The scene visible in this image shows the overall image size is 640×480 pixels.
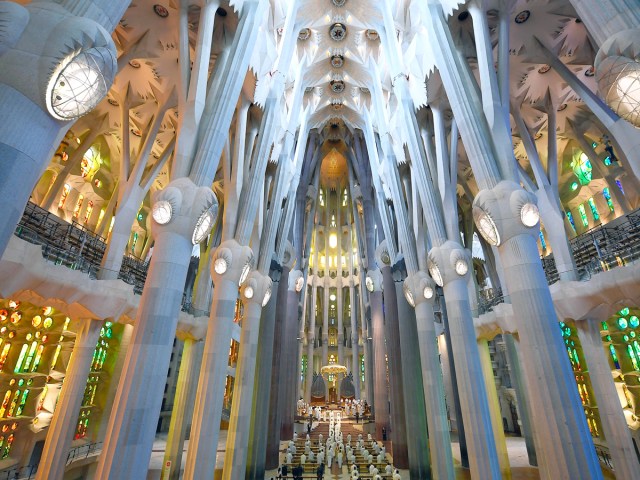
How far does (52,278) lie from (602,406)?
17780 mm

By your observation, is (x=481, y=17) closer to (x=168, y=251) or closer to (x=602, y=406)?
A: (x=168, y=251)

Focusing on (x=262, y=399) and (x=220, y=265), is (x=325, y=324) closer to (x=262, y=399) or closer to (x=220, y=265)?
(x=262, y=399)

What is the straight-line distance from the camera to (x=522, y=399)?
1619 centimetres

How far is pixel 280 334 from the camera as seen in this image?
19.1m

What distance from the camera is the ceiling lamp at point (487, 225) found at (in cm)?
777

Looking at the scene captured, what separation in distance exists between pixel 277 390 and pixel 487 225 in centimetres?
1486

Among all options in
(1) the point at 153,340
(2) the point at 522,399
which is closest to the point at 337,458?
(2) the point at 522,399

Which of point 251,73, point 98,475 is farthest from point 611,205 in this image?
point 98,475

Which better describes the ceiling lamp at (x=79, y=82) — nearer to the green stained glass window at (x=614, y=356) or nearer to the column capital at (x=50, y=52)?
the column capital at (x=50, y=52)

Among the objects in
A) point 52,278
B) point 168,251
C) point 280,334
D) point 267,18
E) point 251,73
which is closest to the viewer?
point 168,251

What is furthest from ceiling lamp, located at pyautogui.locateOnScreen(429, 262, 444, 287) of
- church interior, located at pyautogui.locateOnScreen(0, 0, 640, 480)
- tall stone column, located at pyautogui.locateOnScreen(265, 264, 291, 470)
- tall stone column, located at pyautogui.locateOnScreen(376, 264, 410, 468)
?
tall stone column, located at pyautogui.locateOnScreen(265, 264, 291, 470)

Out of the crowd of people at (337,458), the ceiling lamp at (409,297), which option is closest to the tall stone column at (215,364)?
the crowd of people at (337,458)

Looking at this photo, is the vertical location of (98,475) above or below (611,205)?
below

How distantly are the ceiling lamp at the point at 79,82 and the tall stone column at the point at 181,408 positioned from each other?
13.6 m
